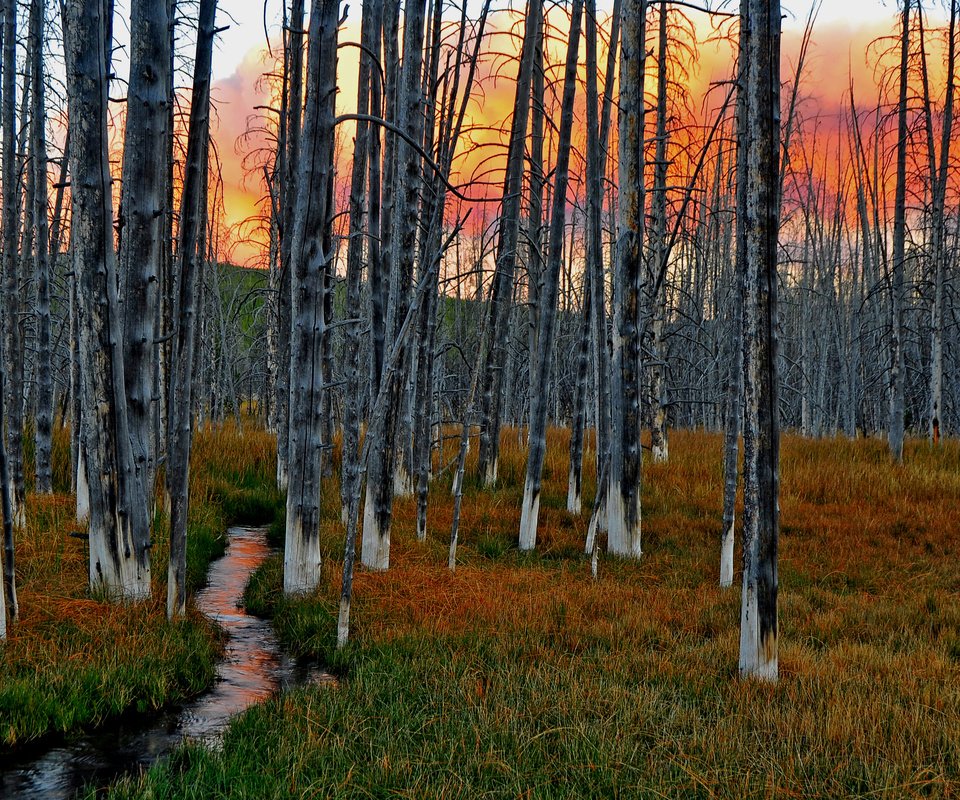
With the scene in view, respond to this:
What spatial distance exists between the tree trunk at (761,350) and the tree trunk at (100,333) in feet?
17.9

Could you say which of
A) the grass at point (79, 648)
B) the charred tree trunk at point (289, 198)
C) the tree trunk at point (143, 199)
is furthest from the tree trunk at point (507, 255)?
the grass at point (79, 648)

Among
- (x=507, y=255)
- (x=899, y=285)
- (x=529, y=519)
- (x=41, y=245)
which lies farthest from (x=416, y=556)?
(x=899, y=285)

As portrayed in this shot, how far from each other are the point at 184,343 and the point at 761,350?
4.91 m

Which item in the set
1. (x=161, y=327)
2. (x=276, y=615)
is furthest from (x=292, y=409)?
(x=161, y=327)

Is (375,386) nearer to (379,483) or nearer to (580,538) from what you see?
(379,483)

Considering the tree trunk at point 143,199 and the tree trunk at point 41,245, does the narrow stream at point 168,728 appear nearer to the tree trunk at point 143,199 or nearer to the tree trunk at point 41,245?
the tree trunk at point 143,199

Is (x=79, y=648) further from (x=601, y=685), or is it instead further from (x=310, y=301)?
(x=601, y=685)

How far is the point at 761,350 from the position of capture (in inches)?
223

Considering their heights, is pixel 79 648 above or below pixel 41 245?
below

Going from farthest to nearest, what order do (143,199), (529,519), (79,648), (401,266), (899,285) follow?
(899,285) < (529,519) < (401,266) < (143,199) < (79,648)

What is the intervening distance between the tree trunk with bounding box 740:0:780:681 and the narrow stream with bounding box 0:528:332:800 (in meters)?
3.62

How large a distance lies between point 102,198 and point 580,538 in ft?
25.3

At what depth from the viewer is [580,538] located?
1128 centimetres

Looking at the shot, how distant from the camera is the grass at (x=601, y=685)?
4336 mm
